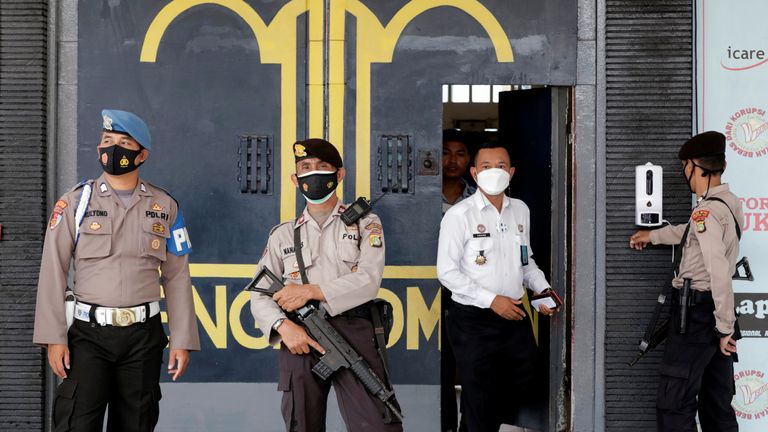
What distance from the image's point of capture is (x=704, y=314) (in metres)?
4.57

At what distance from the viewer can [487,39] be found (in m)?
5.22

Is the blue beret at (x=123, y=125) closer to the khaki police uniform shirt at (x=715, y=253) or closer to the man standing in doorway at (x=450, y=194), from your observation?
the man standing in doorway at (x=450, y=194)

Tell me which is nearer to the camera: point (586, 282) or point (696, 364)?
point (696, 364)

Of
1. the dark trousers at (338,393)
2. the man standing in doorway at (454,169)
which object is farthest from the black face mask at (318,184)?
the man standing in doorway at (454,169)

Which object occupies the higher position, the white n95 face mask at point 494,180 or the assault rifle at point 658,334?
the white n95 face mask at point 494,180

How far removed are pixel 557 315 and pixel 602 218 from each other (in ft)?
2.27

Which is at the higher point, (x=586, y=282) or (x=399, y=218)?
(x=399, y=218)

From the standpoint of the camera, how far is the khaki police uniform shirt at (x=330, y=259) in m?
4.14

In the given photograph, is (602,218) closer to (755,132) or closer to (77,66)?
(755,132)

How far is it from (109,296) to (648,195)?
299 cm

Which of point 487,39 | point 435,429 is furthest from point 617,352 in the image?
point 487,39

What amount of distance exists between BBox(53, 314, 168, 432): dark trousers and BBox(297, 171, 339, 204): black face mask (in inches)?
37.2

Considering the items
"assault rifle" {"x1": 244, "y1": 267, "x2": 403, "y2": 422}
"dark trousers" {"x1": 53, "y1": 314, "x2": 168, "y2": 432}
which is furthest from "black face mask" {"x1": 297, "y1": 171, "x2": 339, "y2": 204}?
"dark trousers" {"x1": 53, "y1": 314, "x2": 168, "y2": 432}

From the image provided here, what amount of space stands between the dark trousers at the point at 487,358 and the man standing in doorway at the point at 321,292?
0.74m
